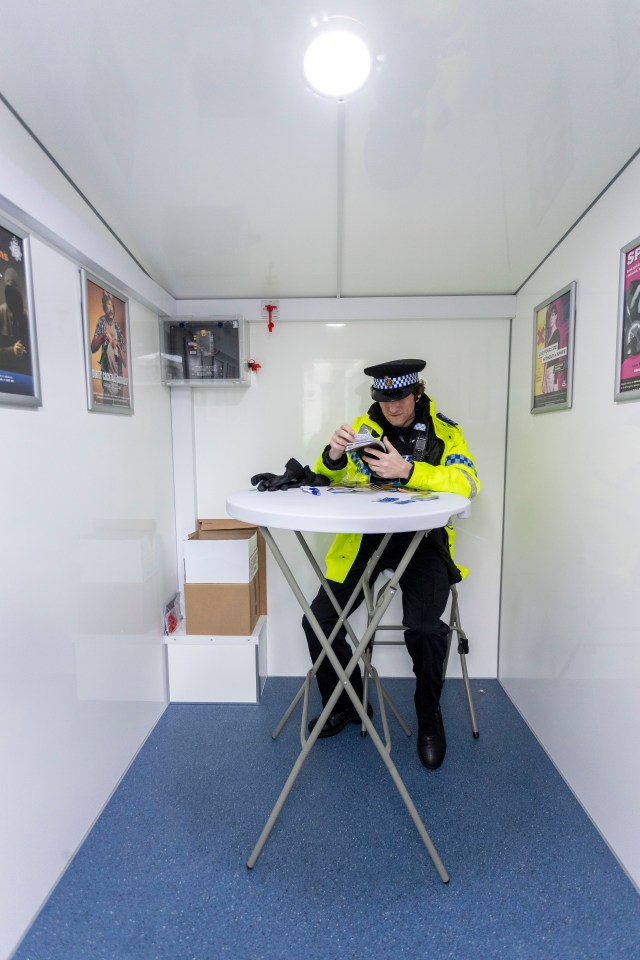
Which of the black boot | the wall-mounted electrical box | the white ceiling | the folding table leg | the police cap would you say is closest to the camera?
the white ceiling

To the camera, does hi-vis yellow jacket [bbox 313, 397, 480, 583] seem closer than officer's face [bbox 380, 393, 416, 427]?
Yes

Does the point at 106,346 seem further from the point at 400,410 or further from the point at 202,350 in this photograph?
the point at 400,410

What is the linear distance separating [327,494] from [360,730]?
4.35ft

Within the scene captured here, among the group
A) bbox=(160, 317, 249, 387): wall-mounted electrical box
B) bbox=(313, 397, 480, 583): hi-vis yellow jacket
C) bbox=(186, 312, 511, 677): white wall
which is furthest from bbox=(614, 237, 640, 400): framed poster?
bbox=(160, 317, 249, 387): wall-mounted electrical box

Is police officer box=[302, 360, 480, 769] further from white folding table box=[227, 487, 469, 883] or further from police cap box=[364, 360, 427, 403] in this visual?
white folding table box=[227, 487, 469, 883]

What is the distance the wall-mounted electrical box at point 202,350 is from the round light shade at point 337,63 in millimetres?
1309

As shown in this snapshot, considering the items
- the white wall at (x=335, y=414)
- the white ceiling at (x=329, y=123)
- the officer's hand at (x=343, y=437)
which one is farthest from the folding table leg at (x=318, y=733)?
the white ceiling at (x=329, y=123)

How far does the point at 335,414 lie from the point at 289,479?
78 centimetres

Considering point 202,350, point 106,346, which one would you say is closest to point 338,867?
point 106,346

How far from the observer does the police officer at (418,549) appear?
190cm

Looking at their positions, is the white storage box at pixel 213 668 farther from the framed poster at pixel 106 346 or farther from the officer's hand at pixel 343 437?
the framed poster at pixel 106 346

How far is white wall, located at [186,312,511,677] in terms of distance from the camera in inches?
96.7

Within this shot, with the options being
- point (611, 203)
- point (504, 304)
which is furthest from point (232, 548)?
point (611, 203)

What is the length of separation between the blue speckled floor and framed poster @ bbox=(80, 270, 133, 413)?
163cm
